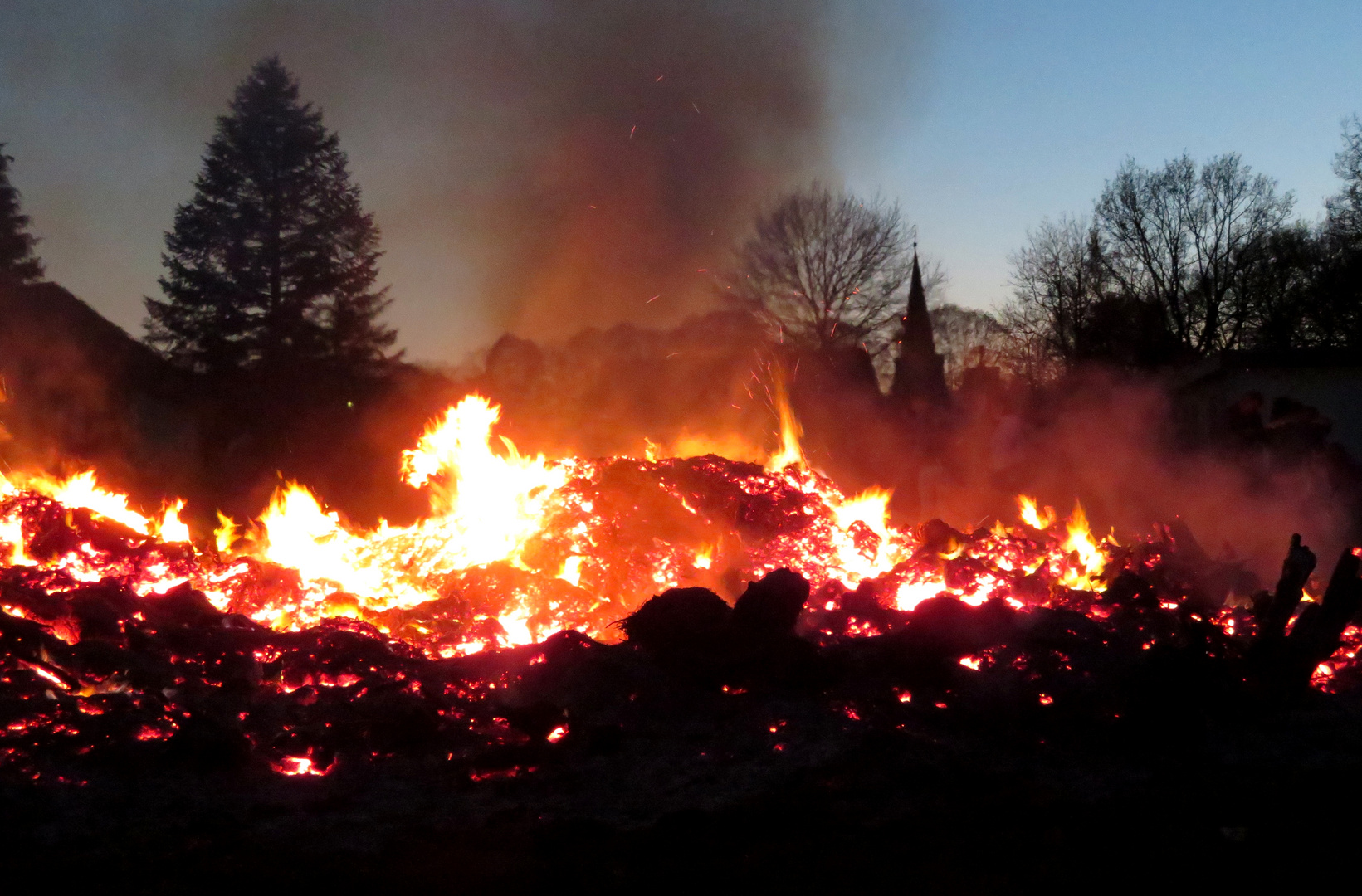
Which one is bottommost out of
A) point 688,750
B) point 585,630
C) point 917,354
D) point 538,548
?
point 688,750

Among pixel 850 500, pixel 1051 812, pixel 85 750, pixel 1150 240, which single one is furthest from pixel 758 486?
pixel 1150 240

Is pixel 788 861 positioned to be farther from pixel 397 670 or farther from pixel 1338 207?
pixel 1338 207

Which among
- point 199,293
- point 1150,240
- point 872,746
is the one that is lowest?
point 872,746

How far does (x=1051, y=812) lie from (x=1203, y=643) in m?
2.39

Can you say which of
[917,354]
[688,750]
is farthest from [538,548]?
[917,354]

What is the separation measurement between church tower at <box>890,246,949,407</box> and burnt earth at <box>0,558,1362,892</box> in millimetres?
28286

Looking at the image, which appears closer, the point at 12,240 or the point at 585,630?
the point at 585,630

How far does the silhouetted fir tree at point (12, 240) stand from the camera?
28906 mm

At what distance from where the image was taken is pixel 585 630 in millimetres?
7723

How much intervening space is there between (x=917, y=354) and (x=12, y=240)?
1122 inches

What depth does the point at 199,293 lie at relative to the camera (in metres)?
27.6

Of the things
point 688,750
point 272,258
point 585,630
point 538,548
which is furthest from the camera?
point 272,258

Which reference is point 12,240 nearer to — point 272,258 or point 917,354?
point 272,258

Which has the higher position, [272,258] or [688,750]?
[272,258]
